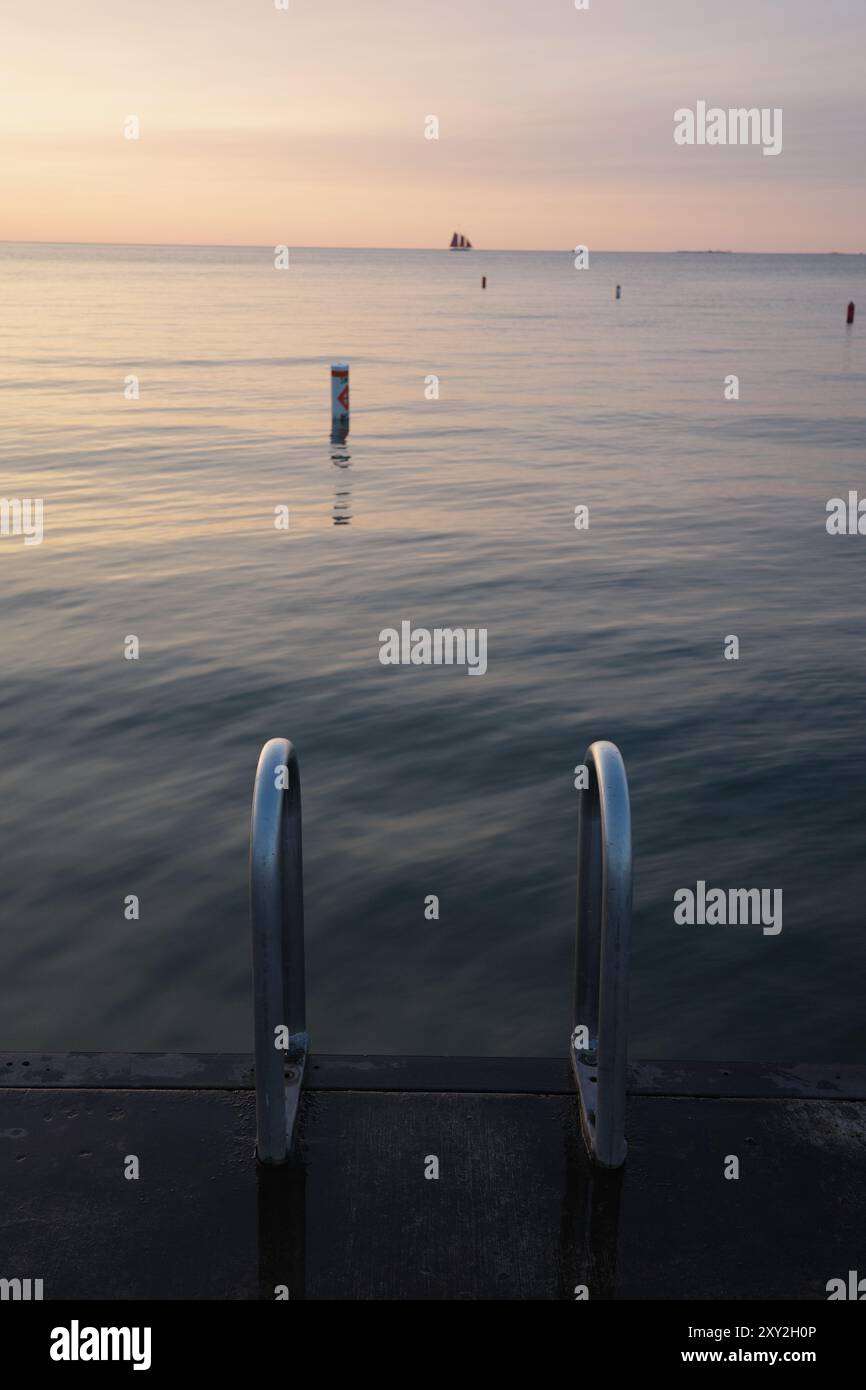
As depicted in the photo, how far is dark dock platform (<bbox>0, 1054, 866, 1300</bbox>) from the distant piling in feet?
68.4

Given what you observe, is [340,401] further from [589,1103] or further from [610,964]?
[610,964]

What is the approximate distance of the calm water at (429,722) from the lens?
664 centimetres

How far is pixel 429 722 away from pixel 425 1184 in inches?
259

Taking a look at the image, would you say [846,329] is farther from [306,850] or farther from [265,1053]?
[265,1053]

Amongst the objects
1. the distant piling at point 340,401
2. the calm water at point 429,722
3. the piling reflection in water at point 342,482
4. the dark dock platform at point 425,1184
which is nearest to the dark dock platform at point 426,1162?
the dark dock platform at point 425,1184

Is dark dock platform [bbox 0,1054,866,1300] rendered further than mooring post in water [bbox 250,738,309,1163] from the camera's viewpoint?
No

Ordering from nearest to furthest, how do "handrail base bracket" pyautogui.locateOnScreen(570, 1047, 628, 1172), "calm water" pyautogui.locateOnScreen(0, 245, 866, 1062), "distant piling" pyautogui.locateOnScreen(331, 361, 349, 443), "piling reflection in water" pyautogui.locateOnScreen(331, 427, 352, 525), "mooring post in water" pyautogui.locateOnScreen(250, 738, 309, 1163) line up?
"mooring post in water" pyautogui.locateOnScreen(250, 738, 309, 1163) < "handrail base bracket" pyautogui.locateOnScreen(570, 1047, 628, 1172) < "calm water" pyautogui.locateOnScreen(0, 245, 866, 1062) < "piling reflection in water" pyautogui.locateOnScreen(331, 427, 352, 525) < "distant piling" pyautogui.locateOnScreen(331, 361, 349, 443)

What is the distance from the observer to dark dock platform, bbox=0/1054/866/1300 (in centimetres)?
335

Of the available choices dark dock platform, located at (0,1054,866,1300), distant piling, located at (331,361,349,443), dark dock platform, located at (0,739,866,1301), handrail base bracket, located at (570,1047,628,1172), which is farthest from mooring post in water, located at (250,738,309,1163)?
distant piling, located at (331,361,349,443)

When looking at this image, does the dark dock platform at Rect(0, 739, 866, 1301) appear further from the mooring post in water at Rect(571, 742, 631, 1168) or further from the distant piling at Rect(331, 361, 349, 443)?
the distant piling at Rect(331, 361, 349, 443)

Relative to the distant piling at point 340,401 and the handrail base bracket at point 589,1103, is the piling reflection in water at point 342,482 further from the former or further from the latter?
the handrail base bracket at point 589,1103

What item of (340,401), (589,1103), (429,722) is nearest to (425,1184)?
(589,1103)
